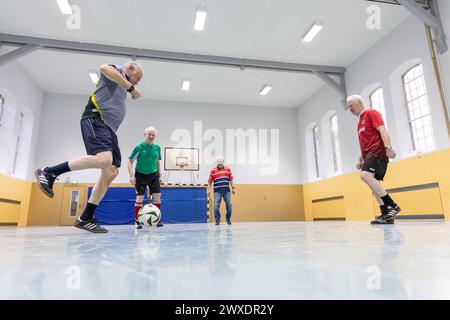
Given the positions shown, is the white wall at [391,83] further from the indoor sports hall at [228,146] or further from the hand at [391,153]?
the hand at [391,153]

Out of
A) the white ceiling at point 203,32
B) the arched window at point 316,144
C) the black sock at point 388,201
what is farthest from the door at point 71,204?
the black sock at point 388,201

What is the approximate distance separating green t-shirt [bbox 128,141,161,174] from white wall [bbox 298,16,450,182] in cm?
464

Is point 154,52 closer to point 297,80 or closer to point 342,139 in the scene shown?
point 297,80

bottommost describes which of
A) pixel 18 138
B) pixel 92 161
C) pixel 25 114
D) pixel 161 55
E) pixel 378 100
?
pixel 92 161

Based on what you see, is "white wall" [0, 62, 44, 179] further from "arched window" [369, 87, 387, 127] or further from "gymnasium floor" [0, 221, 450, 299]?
"arched window" [369, 87, 387, 127]

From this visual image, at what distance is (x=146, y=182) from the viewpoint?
3893mm

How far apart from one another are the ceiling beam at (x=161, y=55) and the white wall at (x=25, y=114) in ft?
3.25

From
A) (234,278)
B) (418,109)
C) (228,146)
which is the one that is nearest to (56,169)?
(234,278)

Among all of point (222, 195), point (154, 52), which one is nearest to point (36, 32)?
point (154, 52)

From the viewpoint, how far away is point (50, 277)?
0.63 meters

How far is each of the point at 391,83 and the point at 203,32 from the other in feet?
13.3

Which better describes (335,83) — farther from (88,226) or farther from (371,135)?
(88,226)
